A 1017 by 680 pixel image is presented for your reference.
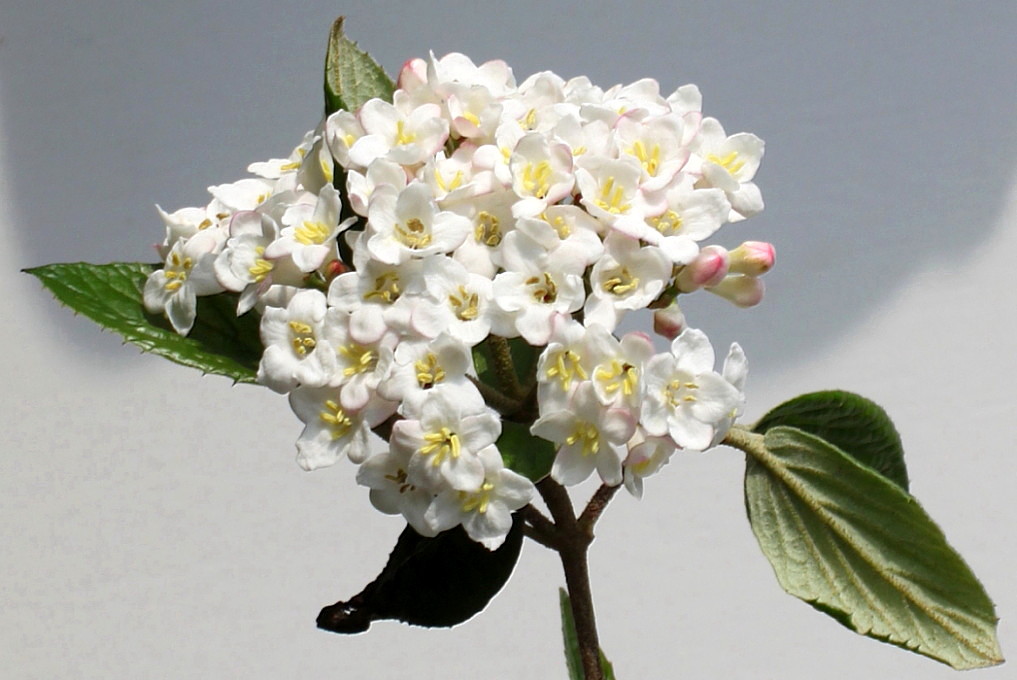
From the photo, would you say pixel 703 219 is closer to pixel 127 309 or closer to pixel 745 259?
pixel 745 259

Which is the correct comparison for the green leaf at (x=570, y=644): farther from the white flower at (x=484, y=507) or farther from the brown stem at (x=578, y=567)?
the white flower at (x=484, y=507)

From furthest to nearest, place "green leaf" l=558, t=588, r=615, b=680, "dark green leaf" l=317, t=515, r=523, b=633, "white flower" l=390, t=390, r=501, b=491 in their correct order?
"green leaf" l=558, t=588, r=615, b=680, "dark green leaf" l=317, t=515, r=523, b=633, "white flower" l=390, t=390, r=501, b=491

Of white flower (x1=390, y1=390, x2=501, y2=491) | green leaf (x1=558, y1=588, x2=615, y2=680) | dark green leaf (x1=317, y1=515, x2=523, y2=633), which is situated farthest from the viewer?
green leaf (x1=558, y1=588, x2=615, y2=680)

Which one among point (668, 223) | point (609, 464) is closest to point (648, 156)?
point (668, 223)

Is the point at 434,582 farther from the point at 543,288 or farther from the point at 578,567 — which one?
the point at 543,288

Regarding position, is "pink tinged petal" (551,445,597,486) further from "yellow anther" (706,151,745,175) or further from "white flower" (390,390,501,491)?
"yellow anther" (706,151,745,175)

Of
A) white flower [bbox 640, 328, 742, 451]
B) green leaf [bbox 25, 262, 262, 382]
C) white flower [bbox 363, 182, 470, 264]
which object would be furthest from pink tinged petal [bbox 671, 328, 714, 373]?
green leaf [bbox 25, 262, 262, 382]
